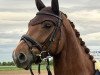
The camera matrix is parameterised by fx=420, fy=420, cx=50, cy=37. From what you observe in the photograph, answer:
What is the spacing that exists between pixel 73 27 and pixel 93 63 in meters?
0.76

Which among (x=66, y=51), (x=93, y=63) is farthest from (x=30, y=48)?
(x=93, y=63)

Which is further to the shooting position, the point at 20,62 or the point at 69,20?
the point at 69,20

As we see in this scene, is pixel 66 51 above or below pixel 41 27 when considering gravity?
below

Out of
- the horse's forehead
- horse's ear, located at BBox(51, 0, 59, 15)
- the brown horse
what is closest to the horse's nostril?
the brown horse

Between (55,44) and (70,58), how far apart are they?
41 cm

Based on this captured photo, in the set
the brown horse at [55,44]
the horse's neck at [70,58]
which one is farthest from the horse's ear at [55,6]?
the horse's neck at [70,58]

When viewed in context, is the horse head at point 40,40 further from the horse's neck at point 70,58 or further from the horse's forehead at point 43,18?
the horse's neck at point 70,58

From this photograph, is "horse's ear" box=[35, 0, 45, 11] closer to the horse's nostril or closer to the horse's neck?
the horse's neck

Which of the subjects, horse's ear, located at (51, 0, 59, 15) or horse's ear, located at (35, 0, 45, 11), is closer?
horse's ear, located at (51, 0, 59, 15)

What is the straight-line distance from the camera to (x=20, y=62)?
21.8 feet

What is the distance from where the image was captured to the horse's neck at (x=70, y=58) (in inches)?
278

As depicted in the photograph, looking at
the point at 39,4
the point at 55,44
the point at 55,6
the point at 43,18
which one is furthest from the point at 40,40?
the point at 39,4

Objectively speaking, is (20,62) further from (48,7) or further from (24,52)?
(48,7)

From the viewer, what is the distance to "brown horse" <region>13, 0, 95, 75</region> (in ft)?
22.1
